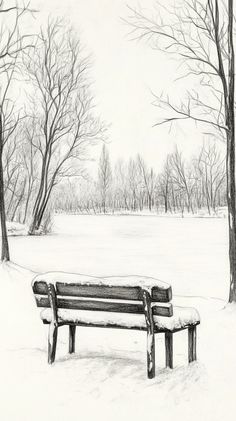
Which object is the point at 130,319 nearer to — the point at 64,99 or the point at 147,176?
the point at 64,99

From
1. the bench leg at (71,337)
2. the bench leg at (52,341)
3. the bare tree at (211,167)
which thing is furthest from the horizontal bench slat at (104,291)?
the bare tree at (211,167)

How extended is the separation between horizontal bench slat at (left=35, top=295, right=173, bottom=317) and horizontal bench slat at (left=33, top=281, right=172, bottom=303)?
68mm

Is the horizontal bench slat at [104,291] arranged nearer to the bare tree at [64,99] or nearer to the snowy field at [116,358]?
the snowy field at [116,358]

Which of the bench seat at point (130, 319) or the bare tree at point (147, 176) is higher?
the bare tree at point (147, 176)

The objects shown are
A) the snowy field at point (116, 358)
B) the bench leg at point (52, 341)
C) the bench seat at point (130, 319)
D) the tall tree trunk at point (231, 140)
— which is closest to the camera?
the snowy field at point (116, 358)

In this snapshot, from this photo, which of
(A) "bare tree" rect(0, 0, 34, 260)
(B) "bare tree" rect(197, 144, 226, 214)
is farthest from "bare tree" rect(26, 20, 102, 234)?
(B) "bare tree" rect(197, 144, 226, 214)

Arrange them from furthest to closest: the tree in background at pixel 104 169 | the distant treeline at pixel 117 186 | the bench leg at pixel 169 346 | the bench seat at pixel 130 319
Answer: the distant treeline at pixel 117 186, the tree in background at pixel 104 169, the bench leg at pixel 169 346, the bench seat at pixel 130 319

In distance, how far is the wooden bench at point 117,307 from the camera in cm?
381

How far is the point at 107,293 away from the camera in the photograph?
3.97 m

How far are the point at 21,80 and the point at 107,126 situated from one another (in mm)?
1919

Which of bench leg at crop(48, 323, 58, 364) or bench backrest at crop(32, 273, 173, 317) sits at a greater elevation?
bench backrest at crop(32, 273, 173, 317)

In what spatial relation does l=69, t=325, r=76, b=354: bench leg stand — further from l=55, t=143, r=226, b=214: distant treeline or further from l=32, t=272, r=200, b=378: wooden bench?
l=55, t=143, r=226, b=214: distant treeline

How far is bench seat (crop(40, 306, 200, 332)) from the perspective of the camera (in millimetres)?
3879

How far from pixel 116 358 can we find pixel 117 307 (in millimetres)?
666
